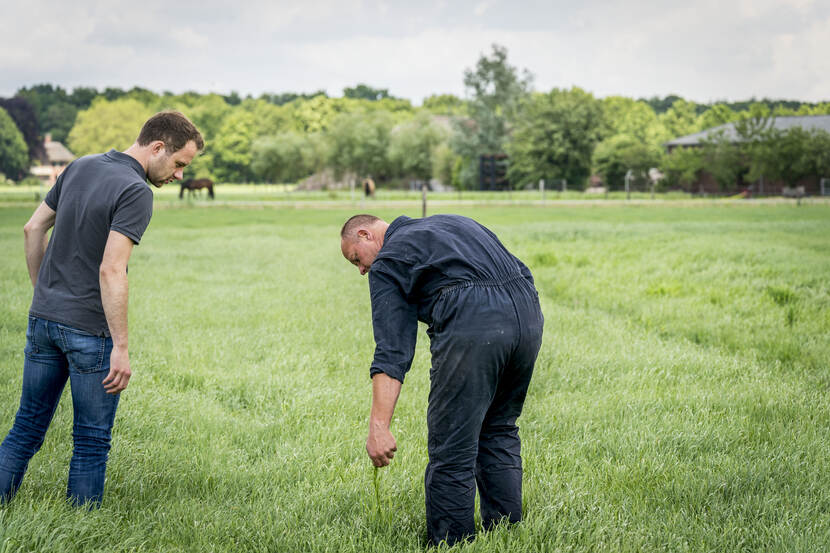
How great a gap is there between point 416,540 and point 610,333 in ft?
20.5

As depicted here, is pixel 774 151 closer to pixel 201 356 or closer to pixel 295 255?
pixel 295 255

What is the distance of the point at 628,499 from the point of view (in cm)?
428

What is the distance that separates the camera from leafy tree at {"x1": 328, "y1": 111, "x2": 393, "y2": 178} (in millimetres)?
82625

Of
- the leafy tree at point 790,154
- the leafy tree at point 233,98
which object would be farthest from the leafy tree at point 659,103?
the leafy tree at point 790,154

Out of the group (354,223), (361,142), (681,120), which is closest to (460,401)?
(354,223)

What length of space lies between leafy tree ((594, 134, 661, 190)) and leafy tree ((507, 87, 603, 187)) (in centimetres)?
221

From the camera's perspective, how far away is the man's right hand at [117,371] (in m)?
3.57

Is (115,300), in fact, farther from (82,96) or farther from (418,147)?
(82,96)

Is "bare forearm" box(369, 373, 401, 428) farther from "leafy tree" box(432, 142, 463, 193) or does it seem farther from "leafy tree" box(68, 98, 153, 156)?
"leafy tree" box(68, 98, 153, 156)

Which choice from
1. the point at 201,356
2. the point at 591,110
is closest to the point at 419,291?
the point at 201,356

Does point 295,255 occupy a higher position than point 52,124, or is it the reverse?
point 52,124

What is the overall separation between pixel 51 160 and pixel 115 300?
12251 centimetres

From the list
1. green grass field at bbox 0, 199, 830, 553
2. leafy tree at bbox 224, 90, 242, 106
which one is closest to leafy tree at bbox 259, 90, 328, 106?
leafy tree at bbox 224, 90, 242, 106

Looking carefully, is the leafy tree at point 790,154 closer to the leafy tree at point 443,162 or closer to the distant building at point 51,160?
the leafy tree at point 443,162
